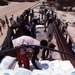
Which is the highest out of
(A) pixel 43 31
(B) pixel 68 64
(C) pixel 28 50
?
(C) pixel 28 50

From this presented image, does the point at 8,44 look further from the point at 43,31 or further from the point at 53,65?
the point at 43,31

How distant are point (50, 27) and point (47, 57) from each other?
1.54 m

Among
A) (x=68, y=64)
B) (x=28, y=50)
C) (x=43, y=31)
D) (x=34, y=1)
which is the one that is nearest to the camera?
(x=28, y=50)

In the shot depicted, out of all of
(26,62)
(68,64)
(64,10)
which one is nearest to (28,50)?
(26,62)

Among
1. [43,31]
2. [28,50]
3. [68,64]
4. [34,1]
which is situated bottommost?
[34,1]

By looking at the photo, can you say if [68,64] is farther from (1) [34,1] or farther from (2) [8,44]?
(1) [34,1]

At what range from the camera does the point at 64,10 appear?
4156 centimetres

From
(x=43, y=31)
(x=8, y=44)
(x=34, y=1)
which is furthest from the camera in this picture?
(x=34, y=1)

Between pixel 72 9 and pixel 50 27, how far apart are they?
3455 centimetres

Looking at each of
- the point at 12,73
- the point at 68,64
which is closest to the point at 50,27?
the point at 68,64

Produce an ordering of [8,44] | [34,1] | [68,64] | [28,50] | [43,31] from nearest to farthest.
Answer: [28,50] → [68,64] → [8,44] → [43,31] → [34,1]

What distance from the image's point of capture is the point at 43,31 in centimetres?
1245

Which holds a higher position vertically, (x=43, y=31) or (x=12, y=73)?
(x=12, y=73)

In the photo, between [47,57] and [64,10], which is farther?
[64,10]
